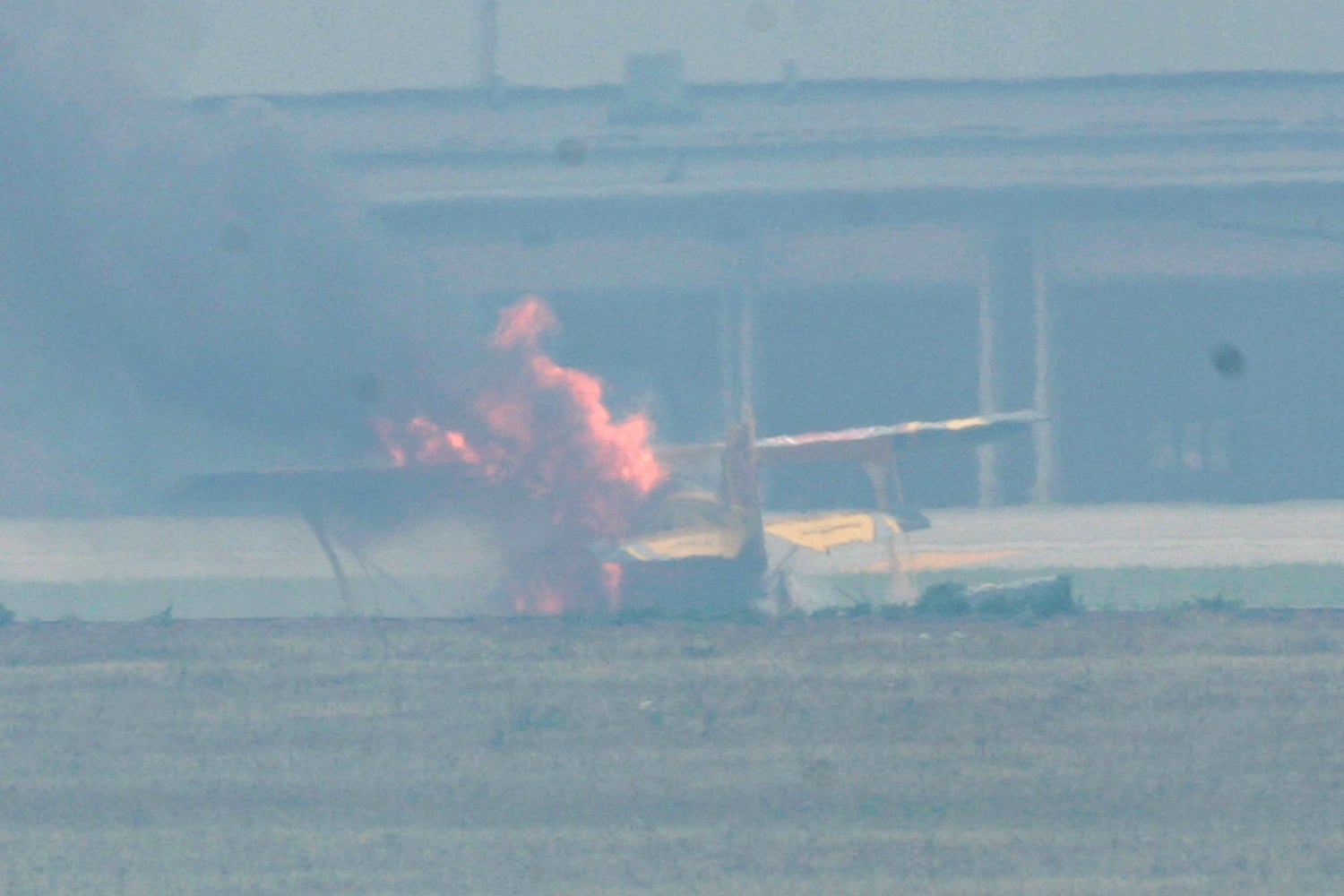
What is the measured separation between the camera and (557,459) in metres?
24.3

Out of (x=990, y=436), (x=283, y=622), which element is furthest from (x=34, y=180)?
(x=990, y=436)

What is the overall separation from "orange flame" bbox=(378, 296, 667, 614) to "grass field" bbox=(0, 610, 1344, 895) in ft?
9.48

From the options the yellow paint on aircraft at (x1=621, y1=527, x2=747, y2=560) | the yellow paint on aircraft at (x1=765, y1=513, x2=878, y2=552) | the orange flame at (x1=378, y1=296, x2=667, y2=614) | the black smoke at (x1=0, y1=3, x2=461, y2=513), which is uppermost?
the black smoke at (x1=0, y1=3, x2=461, y2=513)

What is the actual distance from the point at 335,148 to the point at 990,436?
27.2 metres

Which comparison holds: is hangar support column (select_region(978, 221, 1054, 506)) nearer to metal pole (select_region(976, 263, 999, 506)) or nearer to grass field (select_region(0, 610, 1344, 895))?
metal pole (select_region(976, 263, 999, 506))

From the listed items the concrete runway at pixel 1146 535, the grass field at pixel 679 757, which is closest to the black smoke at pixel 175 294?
the grass field at pixel 679 757

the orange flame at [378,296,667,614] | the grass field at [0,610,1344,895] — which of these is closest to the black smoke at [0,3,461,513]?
the orange flame at [378,296,667,614]

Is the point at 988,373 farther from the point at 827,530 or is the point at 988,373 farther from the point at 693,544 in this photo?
the point at 693,544

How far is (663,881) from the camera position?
11617 millimetres

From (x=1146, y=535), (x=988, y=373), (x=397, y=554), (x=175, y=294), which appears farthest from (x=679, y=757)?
(x=988, y=373)

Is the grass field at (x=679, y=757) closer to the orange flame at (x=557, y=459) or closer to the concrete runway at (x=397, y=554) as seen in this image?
the orange flame at (x=557, y=459)

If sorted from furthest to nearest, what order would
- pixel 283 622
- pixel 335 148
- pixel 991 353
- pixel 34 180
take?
pixel 335 148 < pixel 991 353 < pixel 34 180 < pixel 283 622

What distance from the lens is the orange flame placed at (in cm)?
2341

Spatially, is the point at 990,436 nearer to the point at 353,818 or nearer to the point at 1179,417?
the point at 353,818
